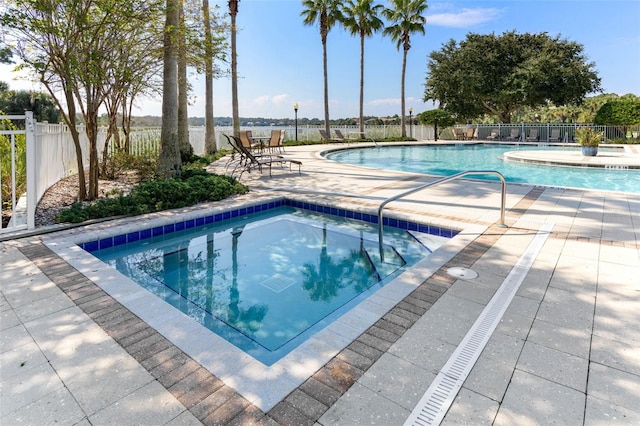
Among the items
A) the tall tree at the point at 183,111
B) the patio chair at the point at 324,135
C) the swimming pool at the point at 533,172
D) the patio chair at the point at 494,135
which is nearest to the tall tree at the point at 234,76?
the tall tree at the point at 183,111

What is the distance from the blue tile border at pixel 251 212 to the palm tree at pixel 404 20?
21.7m

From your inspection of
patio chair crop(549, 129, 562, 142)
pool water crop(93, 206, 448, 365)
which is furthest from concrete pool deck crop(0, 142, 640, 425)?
patio chair crop(549, 129, 562, 142)

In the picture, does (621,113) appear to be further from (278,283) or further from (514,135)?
(278,283)

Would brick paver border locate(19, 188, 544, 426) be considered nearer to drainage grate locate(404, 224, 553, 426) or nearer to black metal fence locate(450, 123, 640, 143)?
drainage grate locate(404, 224, 553, 426)

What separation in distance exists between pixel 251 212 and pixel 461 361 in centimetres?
487

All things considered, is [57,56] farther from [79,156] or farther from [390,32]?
[390,32]

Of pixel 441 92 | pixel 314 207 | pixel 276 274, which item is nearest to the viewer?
pixel 276 274

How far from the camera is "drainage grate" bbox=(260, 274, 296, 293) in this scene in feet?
12.4

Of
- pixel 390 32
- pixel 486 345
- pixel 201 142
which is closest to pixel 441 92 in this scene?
pixel 390 32

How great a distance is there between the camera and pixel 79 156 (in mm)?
6020

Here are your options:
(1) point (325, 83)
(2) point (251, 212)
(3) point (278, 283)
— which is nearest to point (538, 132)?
(1) point (325, 83)

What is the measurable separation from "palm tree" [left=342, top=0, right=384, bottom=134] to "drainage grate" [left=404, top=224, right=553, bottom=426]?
74.2 feet

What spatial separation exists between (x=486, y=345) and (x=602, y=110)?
27.7 metres

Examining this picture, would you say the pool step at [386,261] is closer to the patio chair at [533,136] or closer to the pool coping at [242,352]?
the pool coping at [242,352]
